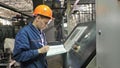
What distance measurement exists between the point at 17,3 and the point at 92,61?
654 inches

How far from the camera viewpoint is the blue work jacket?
2.54 m

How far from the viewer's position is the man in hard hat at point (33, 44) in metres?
2.54

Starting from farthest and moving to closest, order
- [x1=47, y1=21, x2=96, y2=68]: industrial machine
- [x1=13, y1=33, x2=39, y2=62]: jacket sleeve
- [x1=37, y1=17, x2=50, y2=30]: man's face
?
[x1=37, y1=17, x2=50, y2=30]: man's face → [x1=13, y1=33, x2=39, y2=62]: jacket sleeve → [x1=47, y1=21, x2=96, y2=68]: industrial machine

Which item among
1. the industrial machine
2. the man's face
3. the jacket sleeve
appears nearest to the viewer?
the industrial machine

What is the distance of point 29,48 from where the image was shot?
259 cm

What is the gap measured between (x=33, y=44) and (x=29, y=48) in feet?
0.23

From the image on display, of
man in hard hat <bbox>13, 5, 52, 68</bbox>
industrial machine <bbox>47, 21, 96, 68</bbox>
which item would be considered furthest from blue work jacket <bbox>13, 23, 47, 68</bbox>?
industrial machine <bbox>47, 21, 96, 68</bbox>

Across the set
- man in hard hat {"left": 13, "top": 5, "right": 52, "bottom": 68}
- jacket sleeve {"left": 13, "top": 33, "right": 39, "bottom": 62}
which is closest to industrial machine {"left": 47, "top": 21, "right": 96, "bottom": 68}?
man in hard hat {"left": 13, "top": 5, "right": 52, "bottom": 68}

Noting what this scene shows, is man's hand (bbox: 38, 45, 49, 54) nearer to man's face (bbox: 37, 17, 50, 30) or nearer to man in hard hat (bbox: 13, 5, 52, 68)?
man in hard hat (bbox: 13, 5, 52, 68)

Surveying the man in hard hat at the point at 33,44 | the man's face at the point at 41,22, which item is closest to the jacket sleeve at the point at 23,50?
the man in hard hat at the point at 33,44

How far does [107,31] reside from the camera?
114 cm

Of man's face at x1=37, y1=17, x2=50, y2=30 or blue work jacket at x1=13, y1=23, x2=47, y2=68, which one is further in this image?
man's face at x1=37, y1=17, x2=50, y2=30

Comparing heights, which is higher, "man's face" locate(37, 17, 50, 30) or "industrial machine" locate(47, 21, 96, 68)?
"man's face" locate(37, 17, 50, 30)

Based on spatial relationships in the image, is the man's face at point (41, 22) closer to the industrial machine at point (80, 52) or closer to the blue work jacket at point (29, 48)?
the blue work jacket at point (29, 48)
